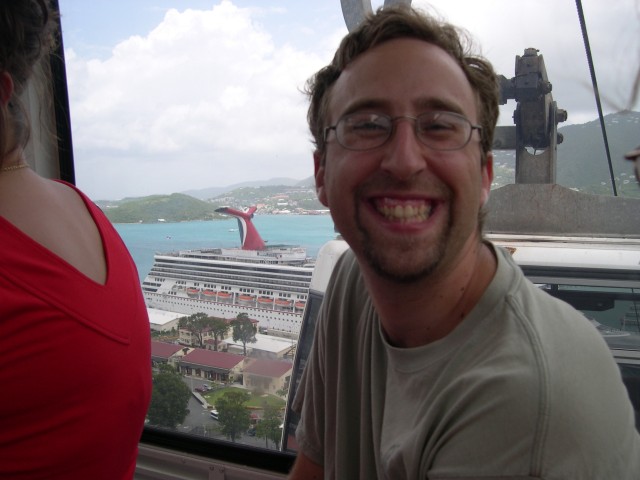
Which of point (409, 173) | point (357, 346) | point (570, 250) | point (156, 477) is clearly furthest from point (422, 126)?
point (156, 477)

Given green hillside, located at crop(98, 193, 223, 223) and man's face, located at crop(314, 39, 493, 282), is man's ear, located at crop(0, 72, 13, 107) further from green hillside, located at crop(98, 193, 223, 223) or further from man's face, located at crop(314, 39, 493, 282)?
green hillside, located at crop(98, 193, 223, 223)

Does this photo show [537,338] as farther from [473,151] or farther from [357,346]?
[357,346]

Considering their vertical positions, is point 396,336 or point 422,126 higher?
point 422,126

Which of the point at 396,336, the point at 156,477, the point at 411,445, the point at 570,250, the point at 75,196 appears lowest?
the point at 156,477

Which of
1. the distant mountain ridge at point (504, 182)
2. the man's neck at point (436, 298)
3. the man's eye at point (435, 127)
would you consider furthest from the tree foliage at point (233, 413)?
the man's eye at point (435, 127)

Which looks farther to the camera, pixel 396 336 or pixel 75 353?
pixel 396 336

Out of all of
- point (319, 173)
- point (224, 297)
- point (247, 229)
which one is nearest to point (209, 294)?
point (224, 297)
